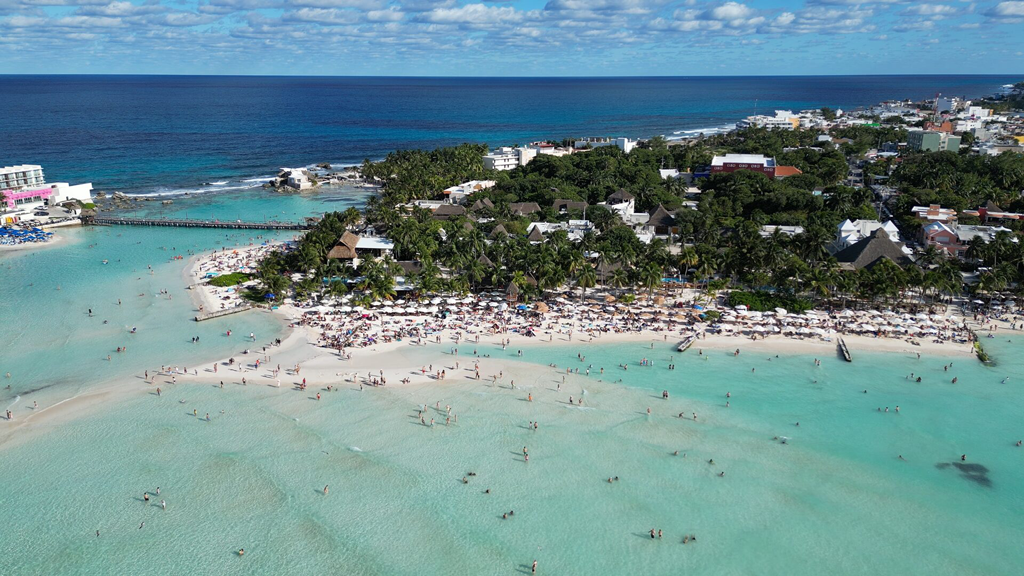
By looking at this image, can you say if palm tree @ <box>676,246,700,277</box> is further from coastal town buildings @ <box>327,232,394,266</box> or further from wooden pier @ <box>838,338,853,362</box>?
coastal town buildings @ <box>327,232,394,266</box>

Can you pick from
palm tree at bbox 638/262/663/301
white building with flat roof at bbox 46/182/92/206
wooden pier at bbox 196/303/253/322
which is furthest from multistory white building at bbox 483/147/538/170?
wooden pier at bbox 196/303/253/322

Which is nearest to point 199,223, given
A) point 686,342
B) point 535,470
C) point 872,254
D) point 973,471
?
point 686,342

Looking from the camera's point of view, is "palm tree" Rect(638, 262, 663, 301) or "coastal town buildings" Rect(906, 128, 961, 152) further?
"coastal town buildings" Rect(906, 128, 961, 152)

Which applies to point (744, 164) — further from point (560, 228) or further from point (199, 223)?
point (199, 223)

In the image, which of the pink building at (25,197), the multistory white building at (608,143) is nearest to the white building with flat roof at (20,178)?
the pink building at (25,197)

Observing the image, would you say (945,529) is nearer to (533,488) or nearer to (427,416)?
(533,488)
